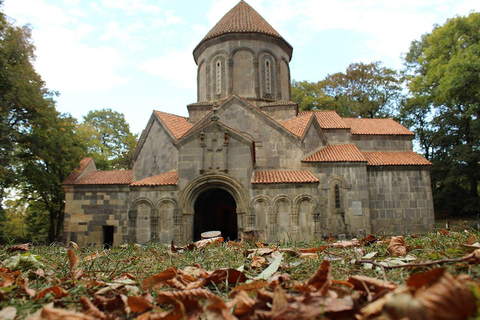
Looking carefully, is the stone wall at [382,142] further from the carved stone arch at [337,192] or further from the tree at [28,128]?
the tree at [28,128]

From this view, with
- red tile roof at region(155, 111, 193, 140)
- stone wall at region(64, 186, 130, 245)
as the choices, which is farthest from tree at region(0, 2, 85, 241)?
red tile roof at region(155, 111, 193, 140)

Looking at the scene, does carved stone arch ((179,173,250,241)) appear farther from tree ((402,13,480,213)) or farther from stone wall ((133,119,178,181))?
tree ((402,13,480,213))

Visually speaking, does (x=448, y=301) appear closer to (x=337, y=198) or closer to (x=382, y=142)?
(x=337, y=198)

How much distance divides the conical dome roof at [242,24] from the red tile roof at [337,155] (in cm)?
604

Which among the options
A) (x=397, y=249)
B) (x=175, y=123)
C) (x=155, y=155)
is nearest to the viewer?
(x=397, y=249)

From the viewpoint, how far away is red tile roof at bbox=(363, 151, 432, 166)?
16.2m

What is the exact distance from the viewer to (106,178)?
17.0m

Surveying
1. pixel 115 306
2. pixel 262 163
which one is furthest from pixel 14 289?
pixel 262 163

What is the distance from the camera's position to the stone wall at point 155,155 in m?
14.4

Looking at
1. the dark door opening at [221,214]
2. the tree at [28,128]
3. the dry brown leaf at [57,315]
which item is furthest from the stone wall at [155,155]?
the dry brown leaf at [57,315]

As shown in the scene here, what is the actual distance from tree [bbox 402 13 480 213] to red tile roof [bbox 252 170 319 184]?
39.2ft

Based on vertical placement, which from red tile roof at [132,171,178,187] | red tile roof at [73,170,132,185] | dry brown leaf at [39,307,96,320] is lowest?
dry brown leaf at [39,307,96,320]

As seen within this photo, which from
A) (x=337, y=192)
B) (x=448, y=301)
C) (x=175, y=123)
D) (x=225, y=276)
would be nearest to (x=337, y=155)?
(x=337, y=192)

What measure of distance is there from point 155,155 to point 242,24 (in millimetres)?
7826
